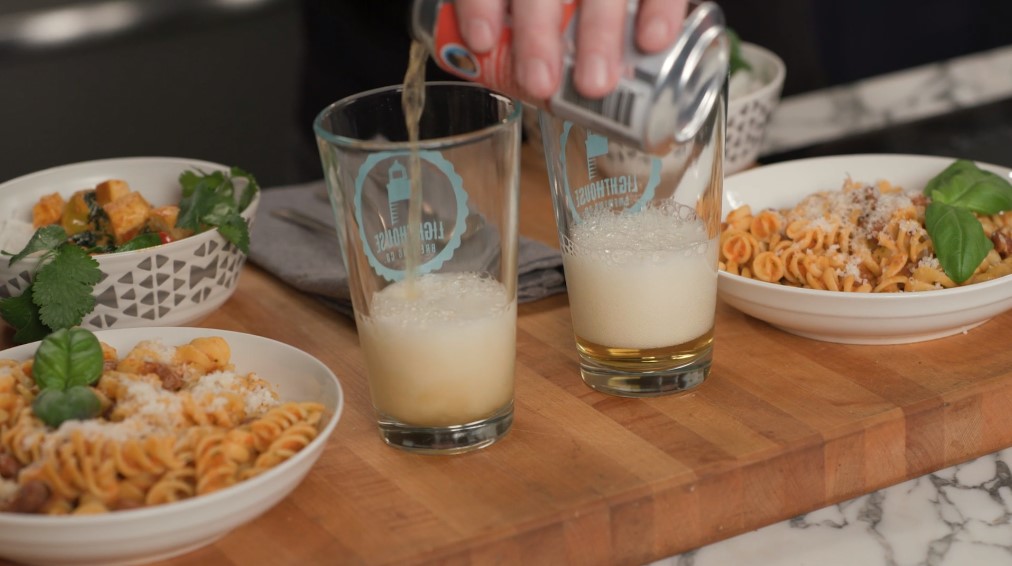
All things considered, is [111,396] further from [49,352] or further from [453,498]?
[453,498]

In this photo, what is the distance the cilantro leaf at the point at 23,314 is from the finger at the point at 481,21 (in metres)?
0.70

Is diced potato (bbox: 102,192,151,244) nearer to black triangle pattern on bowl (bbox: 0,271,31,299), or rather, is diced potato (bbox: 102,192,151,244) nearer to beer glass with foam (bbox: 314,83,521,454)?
black triangle pattern on bowl (bbox: 0,271,31,299)

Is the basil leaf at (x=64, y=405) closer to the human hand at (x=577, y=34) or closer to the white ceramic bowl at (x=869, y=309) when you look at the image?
the human hand at (x=577, y=34)

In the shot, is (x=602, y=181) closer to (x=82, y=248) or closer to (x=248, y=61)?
(x=82, y=248)

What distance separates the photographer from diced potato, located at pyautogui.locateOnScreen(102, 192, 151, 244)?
154 centimetres

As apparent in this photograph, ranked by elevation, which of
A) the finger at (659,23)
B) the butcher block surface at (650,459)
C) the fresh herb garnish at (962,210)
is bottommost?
the butcher block surface at (650,459)

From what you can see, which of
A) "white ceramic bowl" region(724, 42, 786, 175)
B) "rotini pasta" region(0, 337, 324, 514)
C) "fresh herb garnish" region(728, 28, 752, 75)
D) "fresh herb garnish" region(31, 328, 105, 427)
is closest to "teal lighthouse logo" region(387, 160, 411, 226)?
"rotini pasta" region(0, 337, 324, 514)

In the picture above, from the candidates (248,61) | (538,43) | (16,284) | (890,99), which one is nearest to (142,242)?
(16,284)

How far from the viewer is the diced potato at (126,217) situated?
154 cm

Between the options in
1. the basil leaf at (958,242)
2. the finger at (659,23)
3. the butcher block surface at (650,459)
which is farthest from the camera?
the basil leaf at (958,242)

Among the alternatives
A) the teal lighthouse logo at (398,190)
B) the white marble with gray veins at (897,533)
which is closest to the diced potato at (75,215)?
the teal lighthouse logo at (398,190)

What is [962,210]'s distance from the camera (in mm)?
1433

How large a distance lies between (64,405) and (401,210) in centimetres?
35

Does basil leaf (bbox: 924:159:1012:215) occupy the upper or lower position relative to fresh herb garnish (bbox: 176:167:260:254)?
lower
